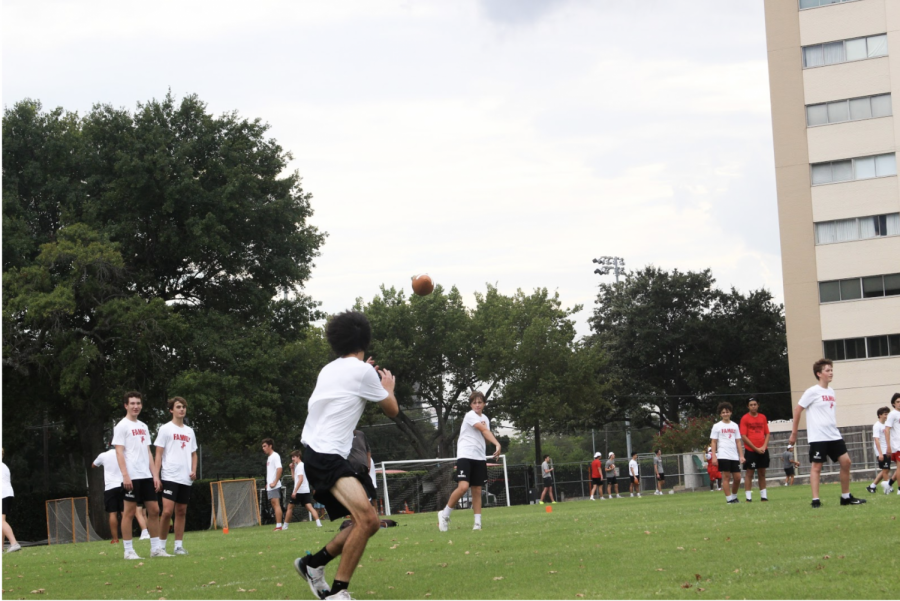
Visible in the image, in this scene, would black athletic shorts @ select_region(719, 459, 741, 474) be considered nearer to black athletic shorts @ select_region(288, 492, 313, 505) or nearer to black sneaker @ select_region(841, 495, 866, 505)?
black sneaker @ select_region(841, 495, 866, 505)

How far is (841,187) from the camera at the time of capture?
55.3m

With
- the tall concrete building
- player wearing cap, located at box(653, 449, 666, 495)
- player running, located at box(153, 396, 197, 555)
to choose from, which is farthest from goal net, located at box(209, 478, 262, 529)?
the tall concrete building

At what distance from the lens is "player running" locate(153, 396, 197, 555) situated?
13.7 meters

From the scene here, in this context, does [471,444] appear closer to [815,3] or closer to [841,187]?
[841,187]

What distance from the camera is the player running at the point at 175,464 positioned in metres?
13.7

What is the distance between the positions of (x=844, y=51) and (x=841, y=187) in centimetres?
752

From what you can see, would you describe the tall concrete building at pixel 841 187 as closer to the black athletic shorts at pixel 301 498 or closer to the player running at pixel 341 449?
the black athletic shorts at pixel 301 498

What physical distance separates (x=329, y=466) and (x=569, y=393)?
53.3 metres

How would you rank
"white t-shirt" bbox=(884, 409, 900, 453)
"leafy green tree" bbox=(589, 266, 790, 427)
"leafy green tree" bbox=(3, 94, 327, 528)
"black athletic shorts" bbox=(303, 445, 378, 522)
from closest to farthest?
"black athletic shorts" bbox=(303, 445, 378, 522) < "white t-shirt" bbox=(884, 409, 900, 453) < "leafy green tree" bbox=(3, 94, 327, 528) < "leafy green tree" bbox=(589, 266, 790, 427)

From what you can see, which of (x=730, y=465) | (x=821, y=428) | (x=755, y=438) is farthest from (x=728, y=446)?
(x=821, y=428)

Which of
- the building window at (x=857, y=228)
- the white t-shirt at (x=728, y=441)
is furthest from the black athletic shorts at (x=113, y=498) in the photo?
the building window at (x=857, y=228)

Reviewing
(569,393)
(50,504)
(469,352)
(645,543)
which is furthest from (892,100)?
(645,543)

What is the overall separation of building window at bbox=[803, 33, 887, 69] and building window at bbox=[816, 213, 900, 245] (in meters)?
8.83

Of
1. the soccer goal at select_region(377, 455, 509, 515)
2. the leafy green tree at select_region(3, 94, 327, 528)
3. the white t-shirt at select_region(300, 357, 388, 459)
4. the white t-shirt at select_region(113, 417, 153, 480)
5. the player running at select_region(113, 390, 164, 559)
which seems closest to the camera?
the white t-shirt at select_region(300, 357, 388, 459)
